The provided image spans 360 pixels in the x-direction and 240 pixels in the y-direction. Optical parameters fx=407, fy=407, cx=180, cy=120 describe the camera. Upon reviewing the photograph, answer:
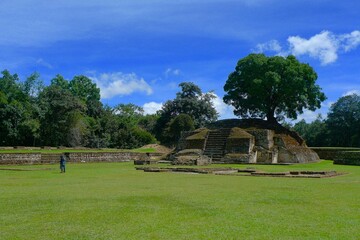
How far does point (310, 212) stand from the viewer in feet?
25.9

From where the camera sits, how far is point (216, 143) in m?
35.0

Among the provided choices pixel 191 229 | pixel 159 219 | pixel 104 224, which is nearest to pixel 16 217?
pixel 104 224

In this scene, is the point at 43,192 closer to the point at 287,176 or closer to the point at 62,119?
the point at 287,176

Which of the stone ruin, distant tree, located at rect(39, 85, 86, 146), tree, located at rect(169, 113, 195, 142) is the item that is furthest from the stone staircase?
distant tree, located at rect(39, 85, 86, 146)

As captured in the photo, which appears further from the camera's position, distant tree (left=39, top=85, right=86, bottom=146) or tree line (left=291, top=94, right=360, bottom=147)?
tree line (left=291, top=94, right=360, bottom=147)

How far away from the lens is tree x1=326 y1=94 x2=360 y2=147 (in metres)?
52.8

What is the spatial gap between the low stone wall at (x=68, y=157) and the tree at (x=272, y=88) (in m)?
11.2

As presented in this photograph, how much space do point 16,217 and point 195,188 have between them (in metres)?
5.79

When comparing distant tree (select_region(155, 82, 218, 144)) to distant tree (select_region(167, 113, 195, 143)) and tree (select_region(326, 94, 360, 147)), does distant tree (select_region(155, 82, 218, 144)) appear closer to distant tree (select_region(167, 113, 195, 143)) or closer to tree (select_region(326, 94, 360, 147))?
distant tree (select_region(167, 113, 195, 143))

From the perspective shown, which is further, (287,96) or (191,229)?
(287,96)

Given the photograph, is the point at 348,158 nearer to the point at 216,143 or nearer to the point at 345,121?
the point at 216,143

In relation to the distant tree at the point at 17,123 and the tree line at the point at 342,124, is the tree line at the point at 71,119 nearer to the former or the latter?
the distant tree at the point at 17,123

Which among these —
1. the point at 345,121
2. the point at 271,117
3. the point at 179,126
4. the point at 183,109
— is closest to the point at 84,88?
the point at 183,109

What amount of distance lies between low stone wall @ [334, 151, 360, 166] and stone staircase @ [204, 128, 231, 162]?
8.80 meters
